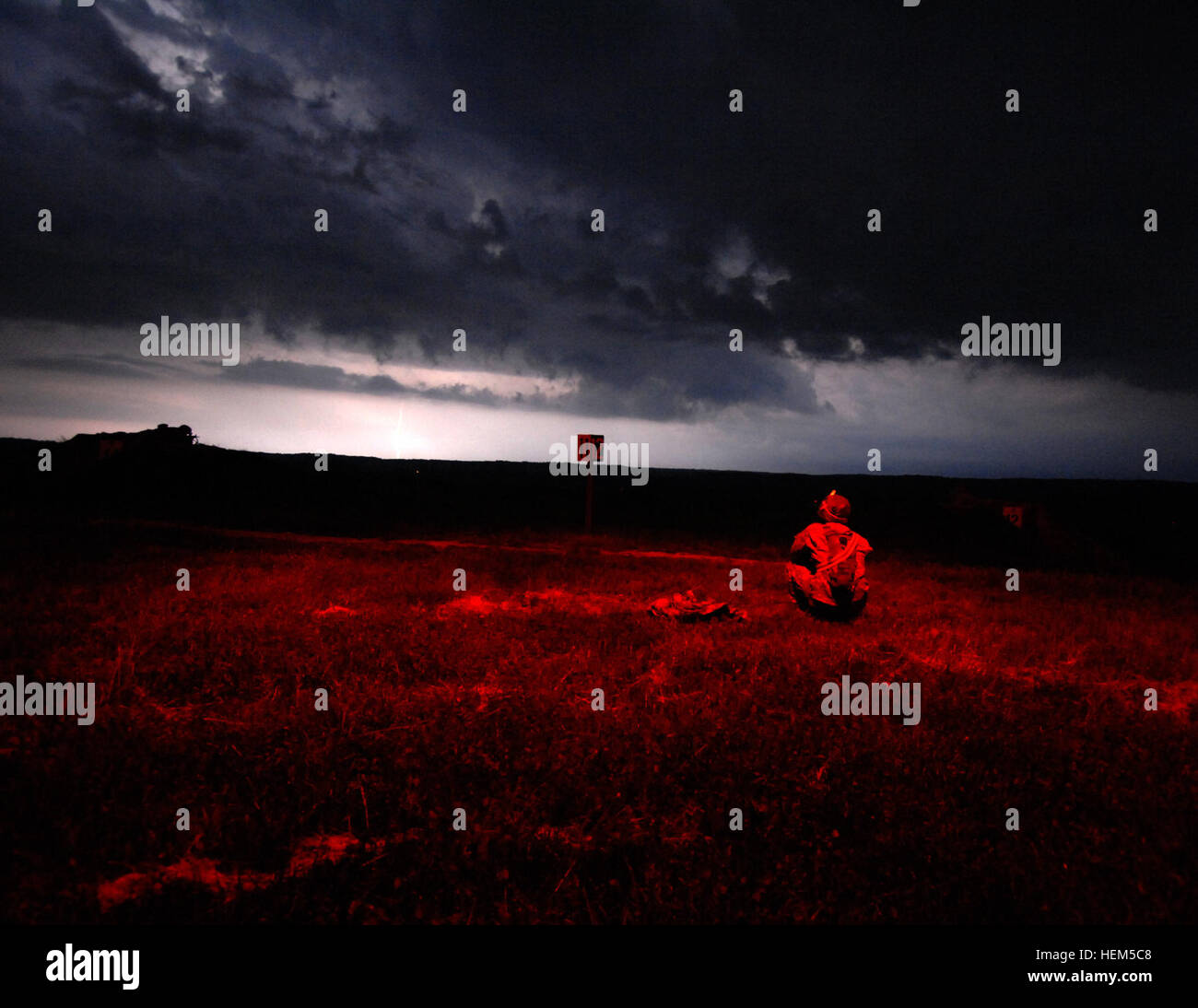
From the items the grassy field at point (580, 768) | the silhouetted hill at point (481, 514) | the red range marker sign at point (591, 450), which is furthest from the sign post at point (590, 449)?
the grassy field at point (580, 768)

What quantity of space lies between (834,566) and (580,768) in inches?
261

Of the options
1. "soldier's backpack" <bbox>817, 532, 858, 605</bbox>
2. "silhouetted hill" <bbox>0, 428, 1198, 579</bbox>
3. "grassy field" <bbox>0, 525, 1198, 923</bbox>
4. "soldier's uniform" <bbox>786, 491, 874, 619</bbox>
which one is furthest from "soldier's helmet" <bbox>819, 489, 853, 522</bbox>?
"silhouetted hill" <bbox>0, 428, 1198, 579</bbox>

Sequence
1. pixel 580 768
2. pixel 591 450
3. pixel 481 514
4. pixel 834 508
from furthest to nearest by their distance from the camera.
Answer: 1. pixel 481 514
2. pixel 591 450
3. pixel 834 508
4. pixel 580 768

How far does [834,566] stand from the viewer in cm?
1033

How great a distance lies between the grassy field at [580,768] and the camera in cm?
379

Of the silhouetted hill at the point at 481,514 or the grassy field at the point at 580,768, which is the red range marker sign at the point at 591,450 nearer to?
the silhouetted hill at the point at 481,514

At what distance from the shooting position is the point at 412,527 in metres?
24.0

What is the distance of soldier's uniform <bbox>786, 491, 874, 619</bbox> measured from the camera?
10.3 metres

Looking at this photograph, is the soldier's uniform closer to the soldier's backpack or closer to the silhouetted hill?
the soldier's backpack

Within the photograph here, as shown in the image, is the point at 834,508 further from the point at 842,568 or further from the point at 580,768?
the point at 580,768

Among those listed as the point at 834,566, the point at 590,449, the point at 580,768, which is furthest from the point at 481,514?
the point at 580,768

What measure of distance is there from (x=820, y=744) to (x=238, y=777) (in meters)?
5.14
